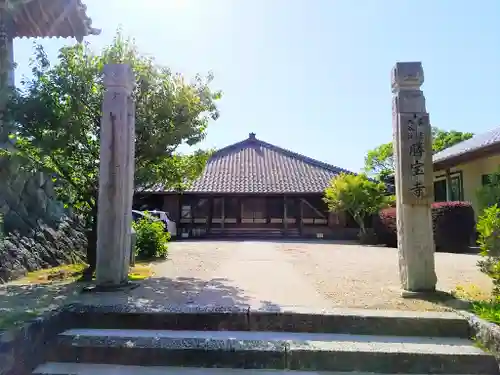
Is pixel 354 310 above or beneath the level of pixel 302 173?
beneath

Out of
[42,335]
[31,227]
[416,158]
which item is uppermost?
[416,158]

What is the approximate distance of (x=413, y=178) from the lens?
5.39 m

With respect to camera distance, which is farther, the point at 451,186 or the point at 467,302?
the point at 451,186

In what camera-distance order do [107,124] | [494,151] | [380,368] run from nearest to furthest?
[380,368] < [107,124] < [494,151]

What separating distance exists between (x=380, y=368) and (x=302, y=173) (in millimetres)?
20576

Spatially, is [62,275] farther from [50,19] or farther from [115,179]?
[50,19]

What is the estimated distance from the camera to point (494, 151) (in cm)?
1182

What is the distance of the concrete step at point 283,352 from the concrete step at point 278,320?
0.14 meters

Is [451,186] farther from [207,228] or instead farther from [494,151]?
[207,228]

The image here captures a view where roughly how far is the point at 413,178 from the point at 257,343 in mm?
3117

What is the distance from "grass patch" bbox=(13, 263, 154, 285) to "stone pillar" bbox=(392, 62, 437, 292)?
4.24 meters

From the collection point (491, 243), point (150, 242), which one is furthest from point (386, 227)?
point (491, 243)

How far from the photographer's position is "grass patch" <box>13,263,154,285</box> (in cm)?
645

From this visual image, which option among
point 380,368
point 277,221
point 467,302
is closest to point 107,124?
point 380,368
